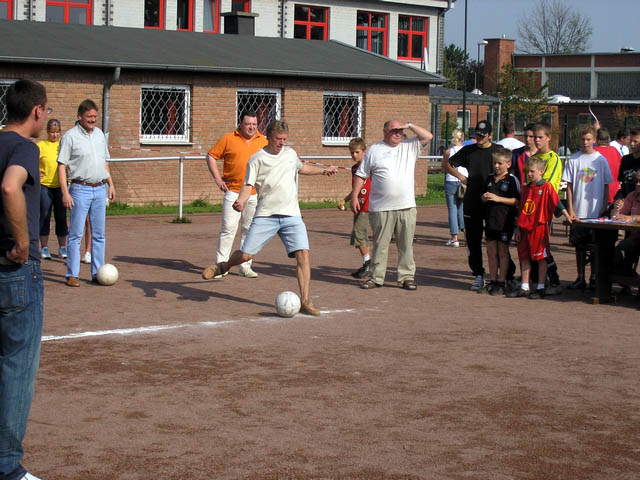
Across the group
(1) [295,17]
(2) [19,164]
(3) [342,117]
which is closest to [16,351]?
(2) [19,164]

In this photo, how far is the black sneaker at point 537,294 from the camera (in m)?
11.7

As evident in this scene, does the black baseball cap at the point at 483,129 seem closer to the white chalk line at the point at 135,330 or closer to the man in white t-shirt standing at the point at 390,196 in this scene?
the man in white t-shirt standing at the point at 390,196

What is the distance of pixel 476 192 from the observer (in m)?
12.1

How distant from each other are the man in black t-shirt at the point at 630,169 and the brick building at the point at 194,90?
13.9 m

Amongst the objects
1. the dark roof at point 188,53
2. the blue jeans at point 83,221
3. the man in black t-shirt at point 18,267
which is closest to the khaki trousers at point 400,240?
the blue jeans at point 83,221

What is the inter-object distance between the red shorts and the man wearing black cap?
1.38 ft

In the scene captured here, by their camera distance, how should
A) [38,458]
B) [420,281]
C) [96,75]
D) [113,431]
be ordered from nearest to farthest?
[38,458] → [113,431] → [420,281] → [96,75]

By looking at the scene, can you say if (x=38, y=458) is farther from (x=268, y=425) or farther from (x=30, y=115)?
(x=30, y=115)

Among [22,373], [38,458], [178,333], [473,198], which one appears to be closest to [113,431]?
[38,458]

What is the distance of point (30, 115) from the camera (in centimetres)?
527

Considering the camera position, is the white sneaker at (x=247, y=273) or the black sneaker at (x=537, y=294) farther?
the white sneaker at (x=247, y=273)

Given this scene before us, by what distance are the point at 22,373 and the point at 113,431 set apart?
1187mm

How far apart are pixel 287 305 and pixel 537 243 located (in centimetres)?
324

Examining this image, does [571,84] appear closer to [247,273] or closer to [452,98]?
[452,98]
